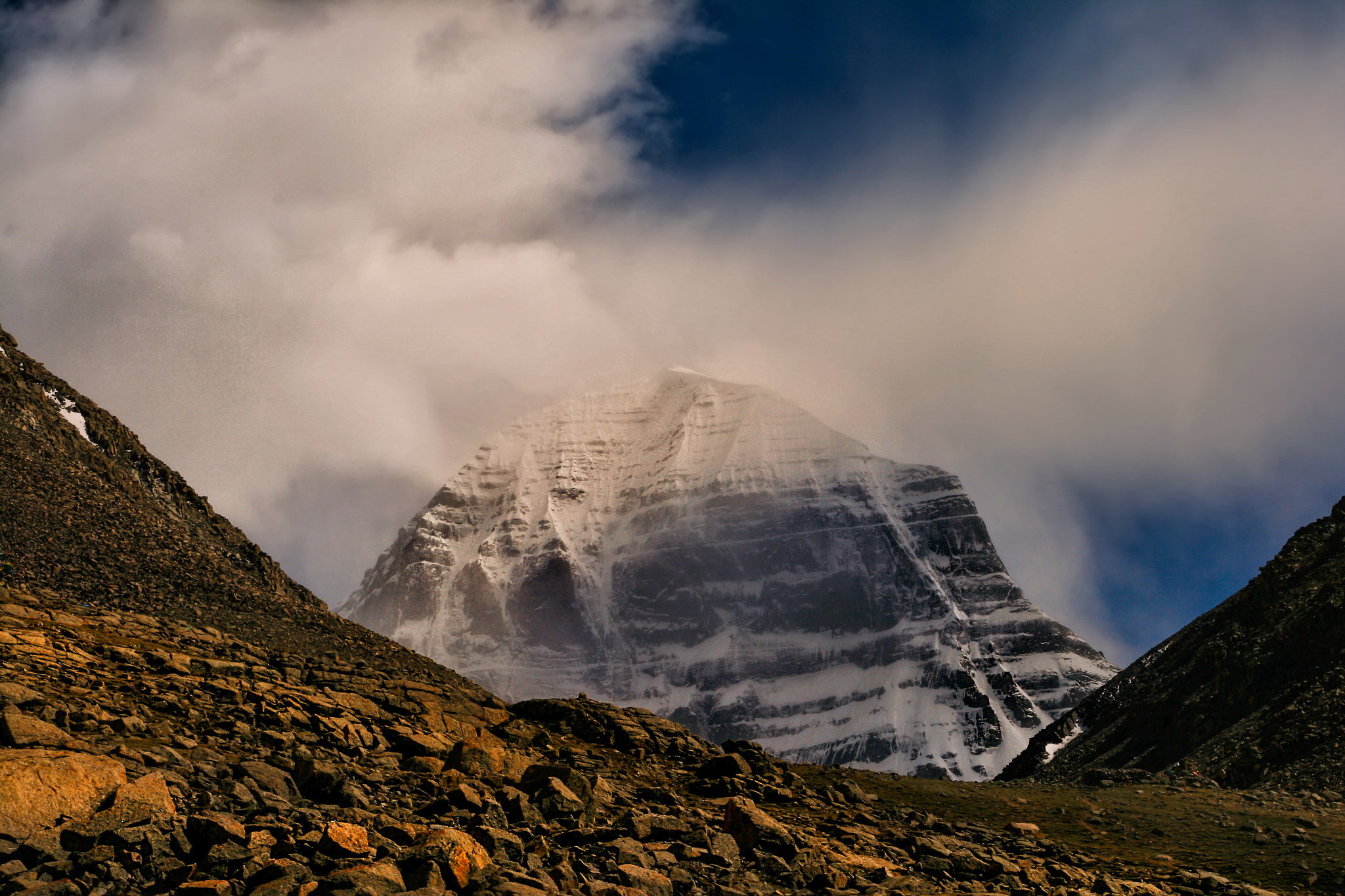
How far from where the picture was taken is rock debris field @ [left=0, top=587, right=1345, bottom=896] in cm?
1739

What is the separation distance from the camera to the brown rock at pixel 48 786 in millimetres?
17000

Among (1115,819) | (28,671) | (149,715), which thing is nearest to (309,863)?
(149,715)

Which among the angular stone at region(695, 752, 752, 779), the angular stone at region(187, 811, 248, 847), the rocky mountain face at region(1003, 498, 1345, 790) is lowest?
the angular stone at region(187, 811, 248, 847)

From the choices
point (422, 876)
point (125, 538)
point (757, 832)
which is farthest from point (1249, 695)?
point (422, 876)

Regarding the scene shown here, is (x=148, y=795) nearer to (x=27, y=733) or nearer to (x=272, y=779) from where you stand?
(x=27, y=733)

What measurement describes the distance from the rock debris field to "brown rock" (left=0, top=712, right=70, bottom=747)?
0.16 ft

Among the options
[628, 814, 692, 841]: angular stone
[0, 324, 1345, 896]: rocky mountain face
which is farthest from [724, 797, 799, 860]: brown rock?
[628, 814, 692, 841]: angular stone

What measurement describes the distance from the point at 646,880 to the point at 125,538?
44.8 metres

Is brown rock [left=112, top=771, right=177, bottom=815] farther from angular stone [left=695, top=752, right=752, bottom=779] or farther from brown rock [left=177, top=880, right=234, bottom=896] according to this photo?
angular stone [left=695, top=752, right=752, bottom=779]

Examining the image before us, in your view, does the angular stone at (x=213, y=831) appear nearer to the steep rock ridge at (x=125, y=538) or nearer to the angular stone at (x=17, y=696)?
the angular stone at (x=17, y=696)

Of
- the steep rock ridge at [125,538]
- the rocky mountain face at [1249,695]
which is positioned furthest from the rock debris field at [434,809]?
the rocky mountain face at [1249,695]

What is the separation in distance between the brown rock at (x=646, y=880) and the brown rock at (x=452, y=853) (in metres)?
2.69

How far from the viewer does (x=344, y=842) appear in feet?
60.0

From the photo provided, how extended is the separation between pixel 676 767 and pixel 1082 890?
15.0m
